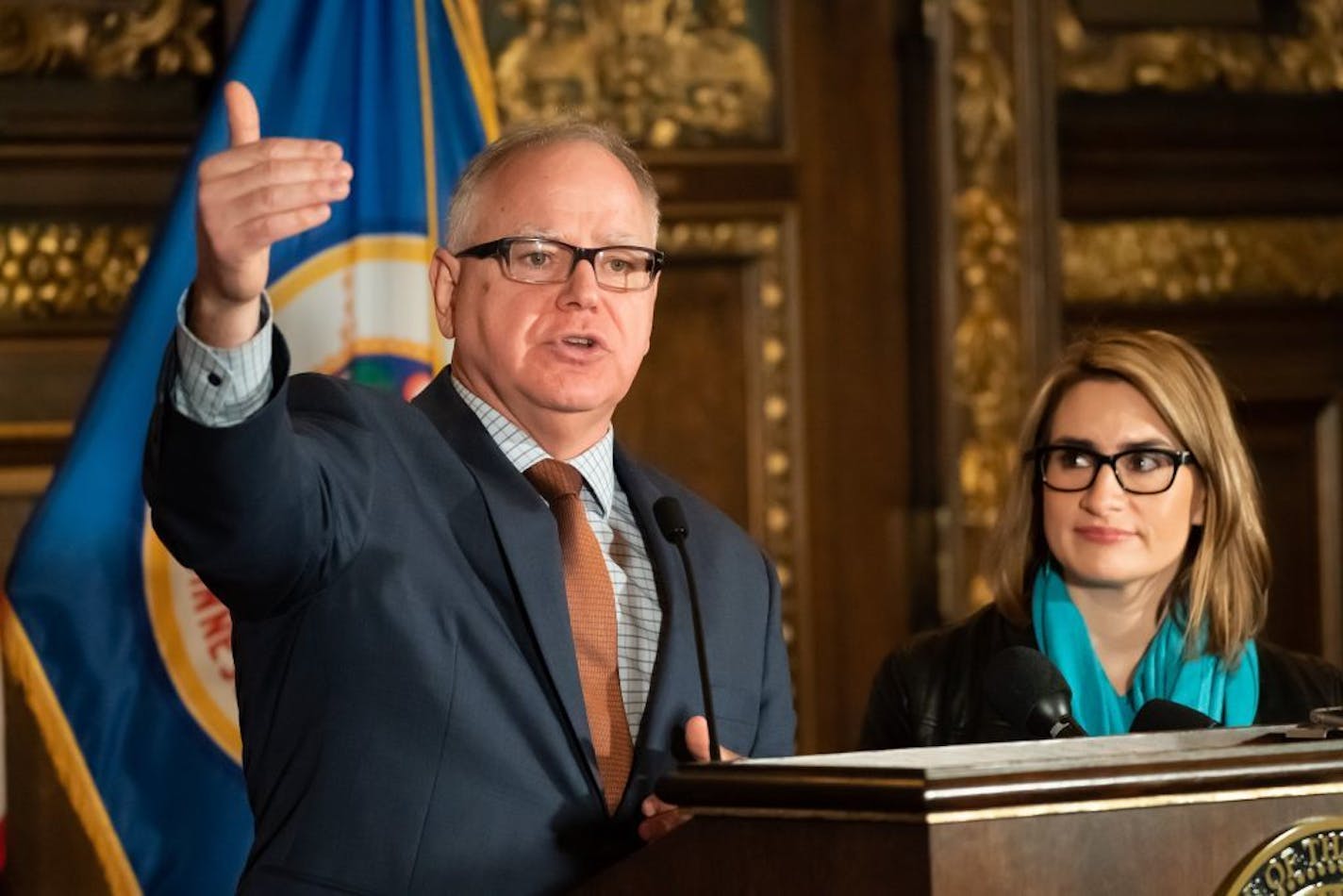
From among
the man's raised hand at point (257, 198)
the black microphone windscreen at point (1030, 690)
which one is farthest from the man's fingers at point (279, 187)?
the black microphone windscreen at point (1030, 690)

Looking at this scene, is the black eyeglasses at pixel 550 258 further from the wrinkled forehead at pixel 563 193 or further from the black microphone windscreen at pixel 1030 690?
the black microphone windscreen at pixel 1030 690

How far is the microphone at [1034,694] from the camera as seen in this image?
1.81m

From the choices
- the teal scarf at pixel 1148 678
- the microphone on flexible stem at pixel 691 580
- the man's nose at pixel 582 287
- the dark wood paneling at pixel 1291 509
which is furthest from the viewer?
the dark wood paneling at pixel 1291 509

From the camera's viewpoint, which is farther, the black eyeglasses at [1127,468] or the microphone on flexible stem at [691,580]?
the black eyeglasses at [1127,468]

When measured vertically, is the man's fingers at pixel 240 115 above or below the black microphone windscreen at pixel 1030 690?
above

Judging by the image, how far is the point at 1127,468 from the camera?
2545 mm

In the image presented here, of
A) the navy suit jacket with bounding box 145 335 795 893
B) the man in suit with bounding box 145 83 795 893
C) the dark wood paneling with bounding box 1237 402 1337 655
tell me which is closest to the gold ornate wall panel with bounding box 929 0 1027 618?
the dark wood paneling with bounding box 1237 402 1337 655

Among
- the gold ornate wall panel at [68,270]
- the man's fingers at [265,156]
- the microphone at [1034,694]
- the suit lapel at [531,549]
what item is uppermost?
the gold ornate wall panel at [68,270]

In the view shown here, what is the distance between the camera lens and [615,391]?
6.52 ft

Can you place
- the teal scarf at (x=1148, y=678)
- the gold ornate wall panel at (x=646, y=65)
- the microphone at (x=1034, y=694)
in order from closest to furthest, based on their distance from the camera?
the microphone at (x=1034, y=694) < the teal scarf at (x=1148, y=678) < the gold ornate wall panel at (x=646, y=65)

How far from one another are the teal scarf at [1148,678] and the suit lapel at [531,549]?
0.88m

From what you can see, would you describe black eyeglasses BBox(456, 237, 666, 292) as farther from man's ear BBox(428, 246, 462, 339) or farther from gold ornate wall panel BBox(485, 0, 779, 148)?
gold ornate wall panel BBox(485, 0, 779, 148)

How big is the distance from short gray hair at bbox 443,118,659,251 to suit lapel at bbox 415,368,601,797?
22 centimetres

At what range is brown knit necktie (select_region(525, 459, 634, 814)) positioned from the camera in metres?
1.86
